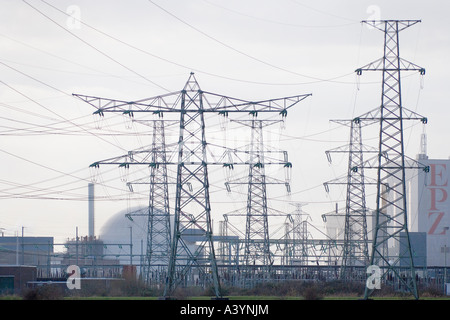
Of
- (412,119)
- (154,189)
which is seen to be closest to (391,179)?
(154,189)

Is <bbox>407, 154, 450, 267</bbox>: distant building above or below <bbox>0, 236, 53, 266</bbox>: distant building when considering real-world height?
above

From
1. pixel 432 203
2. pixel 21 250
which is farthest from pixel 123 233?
pixel 432 203

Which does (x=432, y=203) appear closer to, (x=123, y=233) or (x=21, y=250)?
(x=123, y=233)

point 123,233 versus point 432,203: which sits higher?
point 432,203

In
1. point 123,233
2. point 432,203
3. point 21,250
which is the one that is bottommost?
point 21,250

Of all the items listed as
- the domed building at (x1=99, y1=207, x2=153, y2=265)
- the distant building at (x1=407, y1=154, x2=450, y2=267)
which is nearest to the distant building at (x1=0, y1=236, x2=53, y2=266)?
the domed building at (x1=99, y1=207, x2=153, y2=265)

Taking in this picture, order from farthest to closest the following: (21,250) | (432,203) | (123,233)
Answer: (432,203) < (123,233) < (21,250)

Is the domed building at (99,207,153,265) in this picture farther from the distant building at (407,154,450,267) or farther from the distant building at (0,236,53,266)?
the distant building at (407,154,450,267)

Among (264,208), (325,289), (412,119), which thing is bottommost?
(325,289)

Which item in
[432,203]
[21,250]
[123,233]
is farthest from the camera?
[432,203]

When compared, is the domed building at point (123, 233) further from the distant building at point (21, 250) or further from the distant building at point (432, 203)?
the distant building at point (432, 203)
